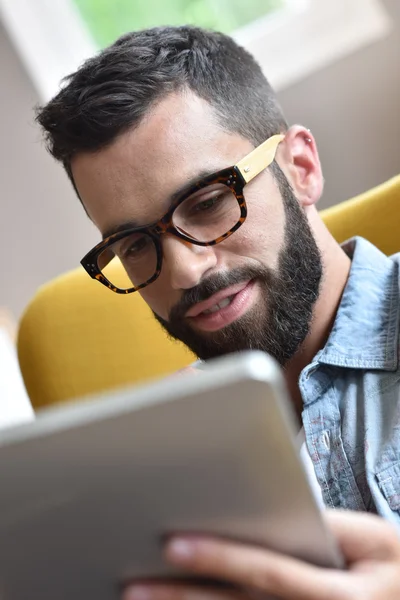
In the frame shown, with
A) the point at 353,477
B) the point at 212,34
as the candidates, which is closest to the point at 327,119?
the point at 212,34

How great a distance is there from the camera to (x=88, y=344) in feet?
4.97

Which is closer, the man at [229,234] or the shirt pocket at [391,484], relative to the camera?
the shirt pocket at [391,484]

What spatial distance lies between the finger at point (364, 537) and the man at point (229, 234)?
13.0 inches

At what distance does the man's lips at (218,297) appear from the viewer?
1.09 meters

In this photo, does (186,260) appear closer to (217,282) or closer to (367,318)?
(217,282)

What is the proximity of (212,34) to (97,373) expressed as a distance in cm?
75

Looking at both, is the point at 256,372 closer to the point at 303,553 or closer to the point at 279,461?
the point at 279,461

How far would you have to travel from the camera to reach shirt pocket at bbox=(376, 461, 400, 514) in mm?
864

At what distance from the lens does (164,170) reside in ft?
3.52

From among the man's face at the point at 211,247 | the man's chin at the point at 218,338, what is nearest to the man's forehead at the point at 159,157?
the man's face at the point at 211,247

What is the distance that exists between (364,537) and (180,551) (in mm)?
159

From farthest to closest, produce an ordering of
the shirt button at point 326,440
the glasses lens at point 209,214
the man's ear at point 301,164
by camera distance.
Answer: the man's ear at point 301,164
the glasses lens at point 209,214
the shirt button at point 326,440

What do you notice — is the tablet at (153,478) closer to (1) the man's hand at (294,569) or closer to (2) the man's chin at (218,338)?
(1) the man's hand at (294,569)

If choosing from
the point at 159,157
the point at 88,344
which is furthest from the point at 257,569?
the point at 88,344
